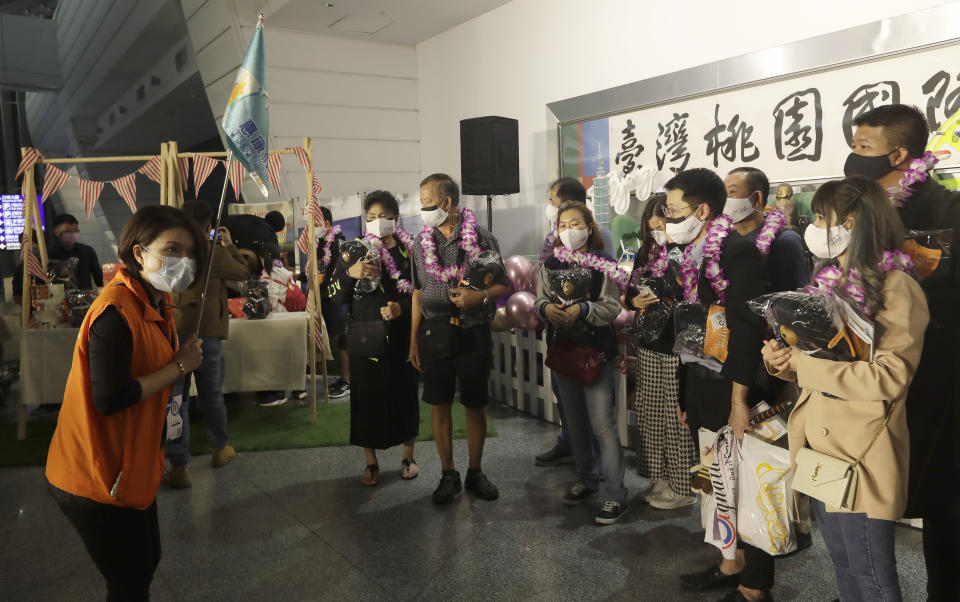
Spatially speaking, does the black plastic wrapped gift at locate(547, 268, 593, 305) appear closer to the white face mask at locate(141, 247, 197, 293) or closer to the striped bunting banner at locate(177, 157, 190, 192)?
the white face mask at locate(141, 247, 197, 293)

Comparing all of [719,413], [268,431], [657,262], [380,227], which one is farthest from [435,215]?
[268,431]

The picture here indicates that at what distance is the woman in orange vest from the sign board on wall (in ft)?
11.3

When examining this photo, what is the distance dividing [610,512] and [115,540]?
6.80 ft

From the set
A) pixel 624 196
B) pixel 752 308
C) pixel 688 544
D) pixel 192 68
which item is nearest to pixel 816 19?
pixel 624 196

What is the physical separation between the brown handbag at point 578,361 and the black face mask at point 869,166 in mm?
1334

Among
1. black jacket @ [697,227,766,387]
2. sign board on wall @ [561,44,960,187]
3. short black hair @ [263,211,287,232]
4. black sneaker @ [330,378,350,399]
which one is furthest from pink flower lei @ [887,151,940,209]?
short black hair @ [263,211,287,232]

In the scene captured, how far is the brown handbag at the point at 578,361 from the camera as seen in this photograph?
305 cm

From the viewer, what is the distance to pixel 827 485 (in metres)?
1.69

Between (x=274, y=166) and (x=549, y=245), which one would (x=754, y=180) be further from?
(x=274, y=166)

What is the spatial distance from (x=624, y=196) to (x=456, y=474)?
8.27ft

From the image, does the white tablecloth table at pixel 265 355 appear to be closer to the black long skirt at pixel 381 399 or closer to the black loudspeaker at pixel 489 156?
the black long skirt at pixel 381 399

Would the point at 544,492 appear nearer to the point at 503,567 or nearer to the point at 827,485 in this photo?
the point at 503,567

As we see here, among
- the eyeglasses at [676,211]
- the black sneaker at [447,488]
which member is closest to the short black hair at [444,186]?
the eyeglasses at [676,211]

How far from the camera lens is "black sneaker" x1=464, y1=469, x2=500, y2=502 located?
3.40m
